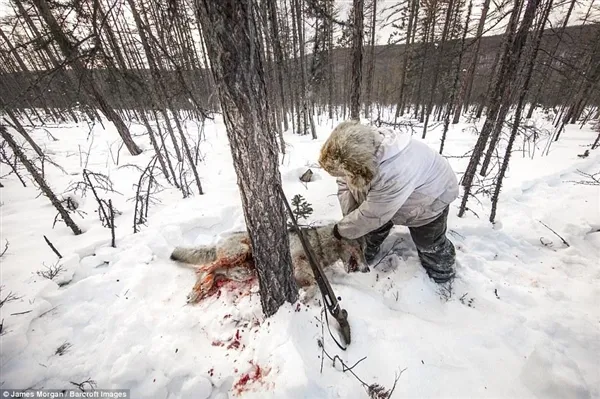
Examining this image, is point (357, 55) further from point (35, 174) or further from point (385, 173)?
point (35, 174)

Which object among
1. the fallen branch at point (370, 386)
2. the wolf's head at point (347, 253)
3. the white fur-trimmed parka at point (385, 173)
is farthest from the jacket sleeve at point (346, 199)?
the fallen branch at point (370, 386)

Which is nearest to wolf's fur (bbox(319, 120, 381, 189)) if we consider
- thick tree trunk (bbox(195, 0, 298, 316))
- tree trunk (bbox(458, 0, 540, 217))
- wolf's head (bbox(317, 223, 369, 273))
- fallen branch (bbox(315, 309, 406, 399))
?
Answer: thick tree trunk (bbox(195, 0, 298, 316))

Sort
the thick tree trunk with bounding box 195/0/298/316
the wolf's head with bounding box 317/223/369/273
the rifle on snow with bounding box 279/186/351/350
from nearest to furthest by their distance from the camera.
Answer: the thick tree trunk with bounding box 195/0/298/316 → the rifle on snow with bounding box 279/186/351/350 → the wolf's head with bounding box 317/223/369/273

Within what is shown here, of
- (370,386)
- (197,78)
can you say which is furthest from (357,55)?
(197,78)

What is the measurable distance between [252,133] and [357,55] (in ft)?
13.1

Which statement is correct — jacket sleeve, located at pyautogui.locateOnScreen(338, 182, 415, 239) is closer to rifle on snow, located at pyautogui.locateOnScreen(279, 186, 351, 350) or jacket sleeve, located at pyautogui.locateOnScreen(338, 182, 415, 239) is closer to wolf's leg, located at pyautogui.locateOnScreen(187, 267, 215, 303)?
rifle on snow, located at pyautogui.locateOnScreen(279, 186, 351, 350)

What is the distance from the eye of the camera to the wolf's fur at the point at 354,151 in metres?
2.02

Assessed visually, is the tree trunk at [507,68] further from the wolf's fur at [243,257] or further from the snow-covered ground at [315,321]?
the wolf's fur at [243,257]

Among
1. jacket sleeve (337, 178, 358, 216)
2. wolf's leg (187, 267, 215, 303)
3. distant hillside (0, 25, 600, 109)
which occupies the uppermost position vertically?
distant hillside (0, 25, 600, 109)

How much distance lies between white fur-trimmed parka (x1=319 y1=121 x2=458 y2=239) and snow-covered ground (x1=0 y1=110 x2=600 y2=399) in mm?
865

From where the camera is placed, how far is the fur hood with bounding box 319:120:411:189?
6.64 ft

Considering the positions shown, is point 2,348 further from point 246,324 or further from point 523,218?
point 523,218

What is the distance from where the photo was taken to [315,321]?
213 centimetres

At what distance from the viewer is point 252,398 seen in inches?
66.9
